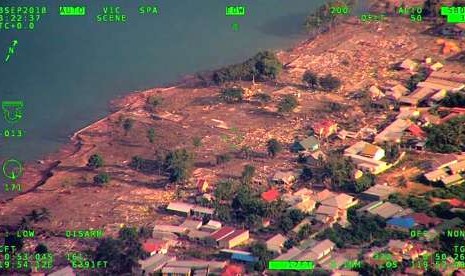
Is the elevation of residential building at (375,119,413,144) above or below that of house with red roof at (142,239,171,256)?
above

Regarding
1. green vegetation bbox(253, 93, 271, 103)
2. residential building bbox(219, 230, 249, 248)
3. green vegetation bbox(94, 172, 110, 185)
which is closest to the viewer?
residential building bbox(219, 230, 249, 248)

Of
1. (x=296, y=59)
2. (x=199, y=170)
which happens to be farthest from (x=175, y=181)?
(x=296, y=59)

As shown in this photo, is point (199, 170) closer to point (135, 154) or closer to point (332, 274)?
point (135, 154)

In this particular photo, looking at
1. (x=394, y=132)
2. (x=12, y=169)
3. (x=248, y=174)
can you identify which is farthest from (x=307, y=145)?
(x=12, y=169)

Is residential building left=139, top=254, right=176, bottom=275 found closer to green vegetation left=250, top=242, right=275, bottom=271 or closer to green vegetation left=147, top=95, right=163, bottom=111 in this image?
green vegetation left=250, top=242, right=275, bottom=271

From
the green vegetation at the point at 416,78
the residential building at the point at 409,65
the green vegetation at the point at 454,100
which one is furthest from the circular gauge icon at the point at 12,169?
the residential building at the point at 409,65
